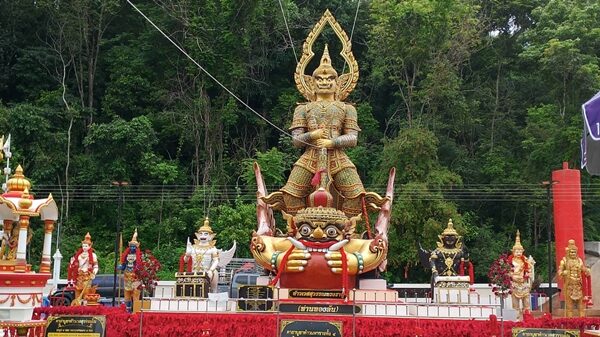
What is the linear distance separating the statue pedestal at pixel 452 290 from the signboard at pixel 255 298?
11.3 feet

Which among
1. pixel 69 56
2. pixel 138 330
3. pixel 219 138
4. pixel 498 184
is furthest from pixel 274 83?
pixel 138 330

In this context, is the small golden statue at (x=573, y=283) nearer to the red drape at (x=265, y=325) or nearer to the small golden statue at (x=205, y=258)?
the red drape at (x=265, y=325)

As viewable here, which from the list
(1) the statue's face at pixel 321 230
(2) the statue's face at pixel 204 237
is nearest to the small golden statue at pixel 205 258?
(2) the statue's face at pixel 204 237

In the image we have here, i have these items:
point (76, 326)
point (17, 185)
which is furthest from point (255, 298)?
point (17, 185)

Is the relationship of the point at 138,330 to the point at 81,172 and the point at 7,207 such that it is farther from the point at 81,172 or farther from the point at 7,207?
the point at 81,172

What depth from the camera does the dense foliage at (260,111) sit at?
2386 centimetres

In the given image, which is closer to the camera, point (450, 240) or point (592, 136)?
point (592, 136)

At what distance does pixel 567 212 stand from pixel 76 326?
15368 mm

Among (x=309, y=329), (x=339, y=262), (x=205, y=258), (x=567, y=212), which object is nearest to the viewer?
(x=309, y=329)

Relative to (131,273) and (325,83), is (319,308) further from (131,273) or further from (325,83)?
(325,83)

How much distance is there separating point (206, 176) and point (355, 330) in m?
17.1

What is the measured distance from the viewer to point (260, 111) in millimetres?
29297

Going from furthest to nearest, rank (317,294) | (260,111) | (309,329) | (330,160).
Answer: (260,111) → (330,160) → (317,294) → (309,329)

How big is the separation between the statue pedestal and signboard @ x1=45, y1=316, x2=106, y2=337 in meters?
6.44
